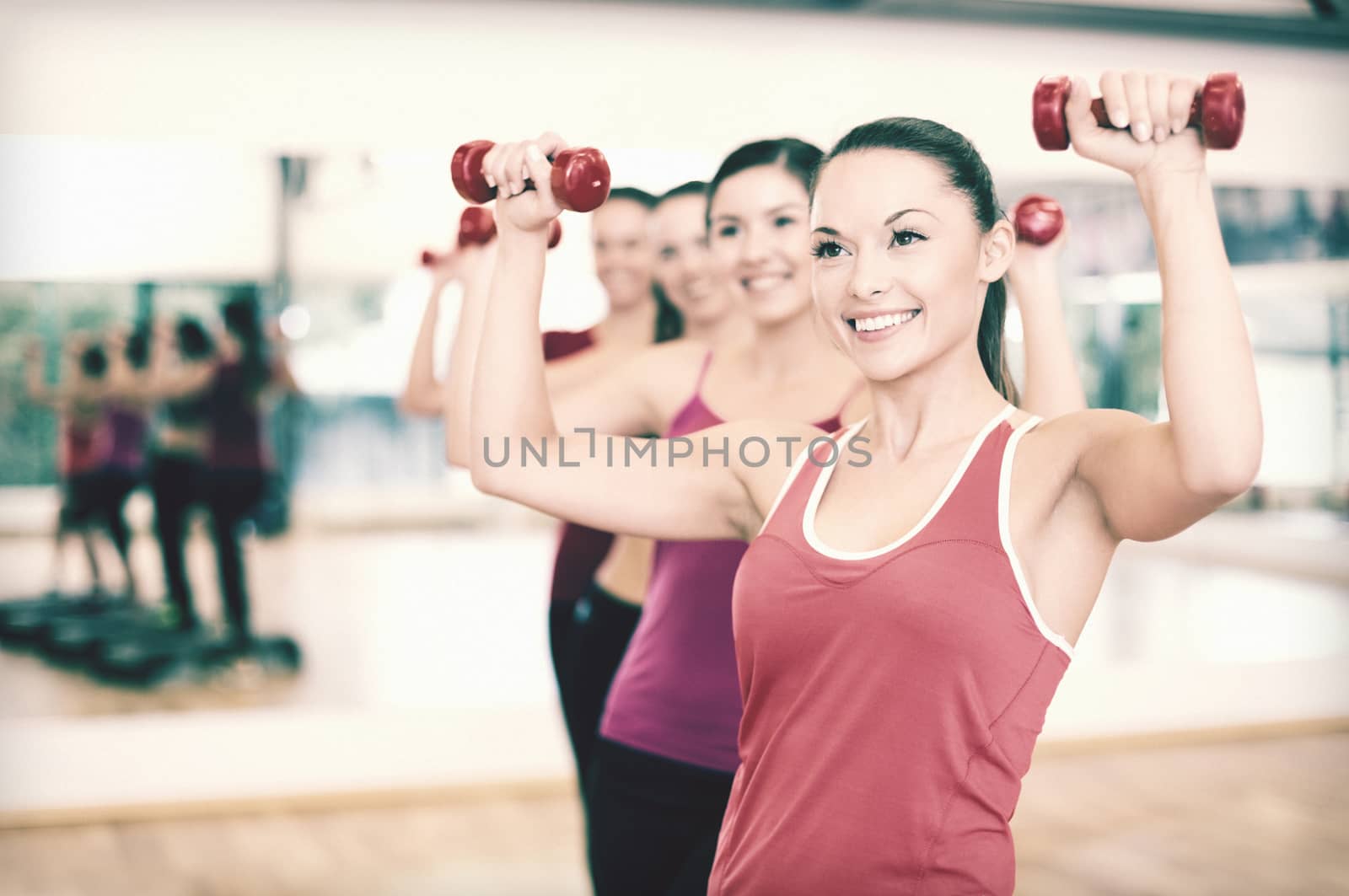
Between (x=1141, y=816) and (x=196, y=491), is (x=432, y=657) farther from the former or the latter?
(x=1141, y=816)

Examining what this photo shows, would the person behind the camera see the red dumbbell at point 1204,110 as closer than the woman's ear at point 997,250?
Yes

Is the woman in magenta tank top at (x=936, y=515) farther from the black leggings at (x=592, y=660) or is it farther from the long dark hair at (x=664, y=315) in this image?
the long dark hair at (x=664, y=315)

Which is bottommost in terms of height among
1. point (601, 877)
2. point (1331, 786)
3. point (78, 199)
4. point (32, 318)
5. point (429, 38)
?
point (1331, 786)

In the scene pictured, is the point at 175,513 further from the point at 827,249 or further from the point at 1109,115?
the point at 1109,115

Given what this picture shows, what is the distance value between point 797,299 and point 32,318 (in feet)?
9.58

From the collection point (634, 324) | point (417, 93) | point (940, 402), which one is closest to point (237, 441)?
point (417, 93)

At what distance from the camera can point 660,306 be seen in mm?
2465

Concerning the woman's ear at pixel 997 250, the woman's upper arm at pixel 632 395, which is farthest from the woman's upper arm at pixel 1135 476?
the woman's upper arm at pixel 632 395

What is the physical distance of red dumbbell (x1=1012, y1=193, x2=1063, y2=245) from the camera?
1386mm

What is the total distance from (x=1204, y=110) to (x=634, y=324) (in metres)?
1.76

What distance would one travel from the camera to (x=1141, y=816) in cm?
373

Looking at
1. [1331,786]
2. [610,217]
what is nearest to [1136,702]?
[1331,786]

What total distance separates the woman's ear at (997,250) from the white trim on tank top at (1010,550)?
18 cm

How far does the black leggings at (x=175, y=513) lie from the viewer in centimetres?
440
